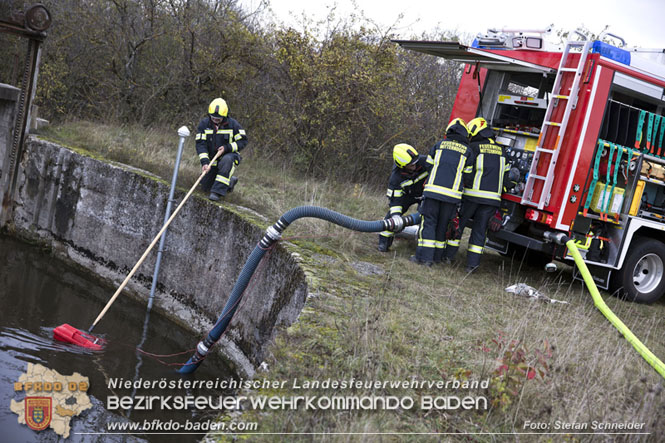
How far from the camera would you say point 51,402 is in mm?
5422

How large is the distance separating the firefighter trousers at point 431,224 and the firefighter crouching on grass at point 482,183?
0.33 meters

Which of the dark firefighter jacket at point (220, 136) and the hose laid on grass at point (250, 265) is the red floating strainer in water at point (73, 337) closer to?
the hose laid on grass at point (250, 265)

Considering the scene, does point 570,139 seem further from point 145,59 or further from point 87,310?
point 145,59

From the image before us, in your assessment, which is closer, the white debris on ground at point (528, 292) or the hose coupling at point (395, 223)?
the white debris on ground at point (528, 292)

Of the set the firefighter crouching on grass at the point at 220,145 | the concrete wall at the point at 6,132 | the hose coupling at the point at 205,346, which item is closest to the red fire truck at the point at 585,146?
the firefighter crouching on grass at the point at 220,145

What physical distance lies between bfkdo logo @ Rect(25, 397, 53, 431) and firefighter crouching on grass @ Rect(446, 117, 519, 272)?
490 centimetres

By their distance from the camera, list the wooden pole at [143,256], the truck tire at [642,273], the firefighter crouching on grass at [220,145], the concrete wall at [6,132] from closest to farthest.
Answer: the wooden pole at [143,256], the truck tire at [642,273], the firefighter crouching on grass at [220,145], the concrete wall at [6,132]

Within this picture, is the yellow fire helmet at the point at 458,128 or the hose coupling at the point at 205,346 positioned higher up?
the yellow fire helmet at the point at 458,128

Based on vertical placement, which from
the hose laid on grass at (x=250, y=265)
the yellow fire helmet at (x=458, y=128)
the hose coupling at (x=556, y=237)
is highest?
the yellow fire helmet at (x=458, y=128)

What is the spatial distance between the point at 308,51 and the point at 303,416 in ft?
31.7

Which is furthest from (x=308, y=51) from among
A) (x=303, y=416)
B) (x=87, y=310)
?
(x=303, y=416)

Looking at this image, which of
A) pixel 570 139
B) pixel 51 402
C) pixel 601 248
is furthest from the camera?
pixel 601 248

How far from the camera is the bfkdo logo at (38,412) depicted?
194 inches

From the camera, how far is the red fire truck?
7043mm
